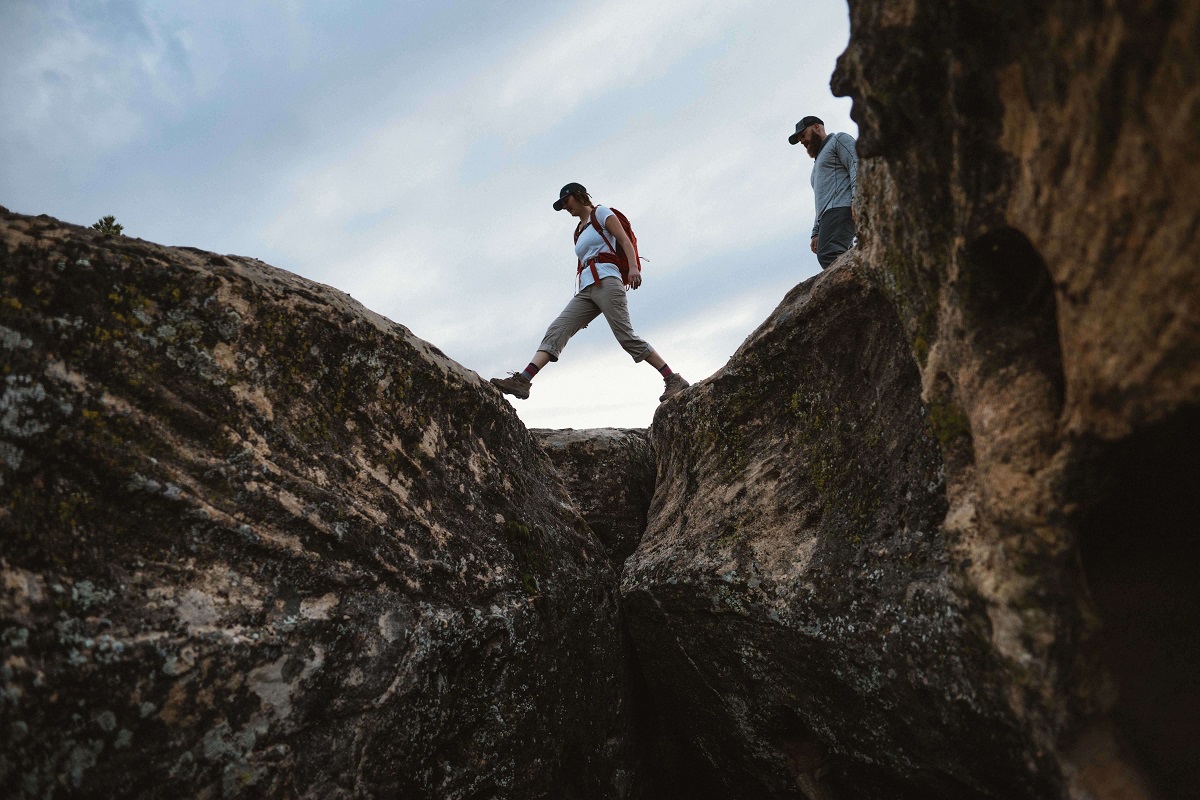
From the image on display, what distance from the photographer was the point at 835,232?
30.7 ft

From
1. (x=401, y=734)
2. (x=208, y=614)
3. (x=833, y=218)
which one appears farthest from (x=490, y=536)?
(x=833, y=218)

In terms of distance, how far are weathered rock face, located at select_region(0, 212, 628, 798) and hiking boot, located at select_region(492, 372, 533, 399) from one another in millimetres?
2968

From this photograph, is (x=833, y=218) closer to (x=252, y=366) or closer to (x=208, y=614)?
(x=252, y=366)

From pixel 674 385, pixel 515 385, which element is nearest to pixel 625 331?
pixel 674 385

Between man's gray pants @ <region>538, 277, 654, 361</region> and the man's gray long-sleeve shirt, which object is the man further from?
man's gray pants @ <region>538, 277, 654, 361</region>

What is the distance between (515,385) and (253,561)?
17.2ft

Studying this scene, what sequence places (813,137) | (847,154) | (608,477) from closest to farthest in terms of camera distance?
(608,477), (847,154), (813,137)

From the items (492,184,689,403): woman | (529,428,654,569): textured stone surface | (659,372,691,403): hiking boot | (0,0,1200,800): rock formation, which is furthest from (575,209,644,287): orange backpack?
(0,0,1200,800): rock formation

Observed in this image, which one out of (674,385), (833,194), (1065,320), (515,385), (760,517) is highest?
(833,194)

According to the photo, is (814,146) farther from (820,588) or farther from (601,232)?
(820,588)

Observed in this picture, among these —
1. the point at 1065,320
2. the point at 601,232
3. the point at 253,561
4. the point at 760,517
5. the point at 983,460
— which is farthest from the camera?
the point at 601,232

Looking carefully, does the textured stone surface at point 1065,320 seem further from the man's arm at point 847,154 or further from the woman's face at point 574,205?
the woman's face at point 574,205

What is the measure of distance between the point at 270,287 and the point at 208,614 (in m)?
2.32

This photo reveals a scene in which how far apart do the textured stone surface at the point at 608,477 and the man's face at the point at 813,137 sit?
4.74 metres
